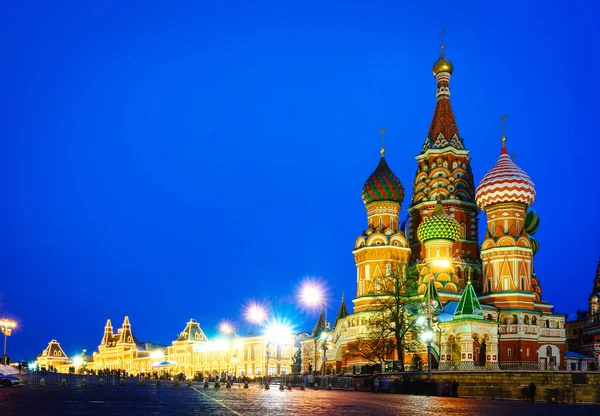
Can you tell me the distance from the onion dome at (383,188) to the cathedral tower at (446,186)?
10.8 feet

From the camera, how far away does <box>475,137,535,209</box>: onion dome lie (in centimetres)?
6412

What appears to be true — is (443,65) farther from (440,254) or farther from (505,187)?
(440,254)

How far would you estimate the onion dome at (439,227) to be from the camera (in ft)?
214

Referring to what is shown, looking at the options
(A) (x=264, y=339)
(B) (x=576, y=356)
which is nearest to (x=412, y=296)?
(B) (x=576, y=356)

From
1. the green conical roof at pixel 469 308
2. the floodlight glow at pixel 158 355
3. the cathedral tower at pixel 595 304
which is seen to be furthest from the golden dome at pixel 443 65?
the floodlight glow at pixel 158 355

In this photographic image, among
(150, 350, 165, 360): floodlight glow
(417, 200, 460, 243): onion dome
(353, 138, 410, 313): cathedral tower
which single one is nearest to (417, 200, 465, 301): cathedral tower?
(417, 200, 460, 243): onion dome

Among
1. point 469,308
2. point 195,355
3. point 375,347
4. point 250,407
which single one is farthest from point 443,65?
point 195,355

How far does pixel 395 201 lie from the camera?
232 feet

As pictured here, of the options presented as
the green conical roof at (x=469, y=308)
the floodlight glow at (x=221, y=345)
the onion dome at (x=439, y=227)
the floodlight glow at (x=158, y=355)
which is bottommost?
the floodlight glow at (x=158, y=355)

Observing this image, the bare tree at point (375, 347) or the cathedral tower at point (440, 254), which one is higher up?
the cathedral tower at point (440, 254)

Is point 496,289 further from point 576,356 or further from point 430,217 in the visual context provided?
point 576,356

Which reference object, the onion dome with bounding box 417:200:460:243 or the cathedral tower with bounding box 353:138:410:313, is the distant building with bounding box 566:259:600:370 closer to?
the onion dome with bounding box 417:200:460:243

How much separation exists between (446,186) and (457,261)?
26.1 feet

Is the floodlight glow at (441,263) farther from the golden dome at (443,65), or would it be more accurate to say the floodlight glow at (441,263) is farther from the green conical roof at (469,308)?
the golden dome at (443,65)
